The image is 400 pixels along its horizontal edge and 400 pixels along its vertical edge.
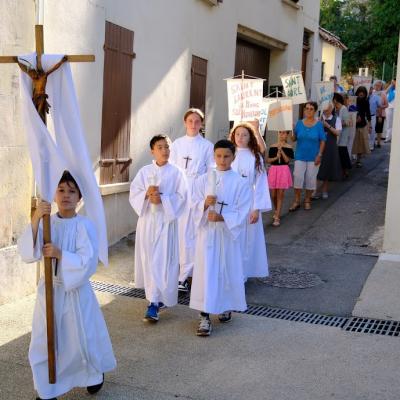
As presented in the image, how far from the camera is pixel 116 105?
7871 millimetres

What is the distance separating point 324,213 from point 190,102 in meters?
2.82

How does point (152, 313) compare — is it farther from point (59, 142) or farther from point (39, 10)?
point (39, 10)

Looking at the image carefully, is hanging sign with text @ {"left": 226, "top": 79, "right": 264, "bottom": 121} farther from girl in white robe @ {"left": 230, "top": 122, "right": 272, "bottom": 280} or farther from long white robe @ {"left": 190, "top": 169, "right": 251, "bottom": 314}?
long white robe @ {"left": 190, "top": 169, "right": 251, "bottom": 314}

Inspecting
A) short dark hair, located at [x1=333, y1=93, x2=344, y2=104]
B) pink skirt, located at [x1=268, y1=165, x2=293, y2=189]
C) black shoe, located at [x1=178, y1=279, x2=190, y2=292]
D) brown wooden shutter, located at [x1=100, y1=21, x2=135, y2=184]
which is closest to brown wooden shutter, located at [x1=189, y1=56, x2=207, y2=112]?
pink skirt, located at [x1=268, y1=165, x2=293, y2=189]

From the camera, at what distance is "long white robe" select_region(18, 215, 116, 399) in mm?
3729

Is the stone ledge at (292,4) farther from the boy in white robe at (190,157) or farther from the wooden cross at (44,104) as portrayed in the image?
the wooden cross at (44,104)

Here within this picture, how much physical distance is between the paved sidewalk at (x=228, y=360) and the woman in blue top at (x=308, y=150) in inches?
190

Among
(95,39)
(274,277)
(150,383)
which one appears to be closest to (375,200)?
(274,277)

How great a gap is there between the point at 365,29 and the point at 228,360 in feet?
96.6

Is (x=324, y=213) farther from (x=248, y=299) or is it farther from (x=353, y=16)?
(x=353, y=16)

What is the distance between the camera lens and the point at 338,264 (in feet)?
24.5

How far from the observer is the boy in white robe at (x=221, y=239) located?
209 inches

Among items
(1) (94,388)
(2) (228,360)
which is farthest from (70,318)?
(2) (228,360)

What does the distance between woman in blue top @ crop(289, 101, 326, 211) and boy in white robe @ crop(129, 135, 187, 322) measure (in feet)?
15.9
